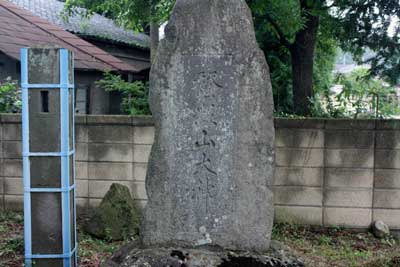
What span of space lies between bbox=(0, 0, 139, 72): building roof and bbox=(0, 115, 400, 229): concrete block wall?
3854 mm

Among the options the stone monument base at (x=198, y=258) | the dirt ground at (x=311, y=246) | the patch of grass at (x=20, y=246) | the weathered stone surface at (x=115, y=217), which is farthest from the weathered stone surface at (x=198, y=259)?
the weathered stone surface at (x=115, y=217)

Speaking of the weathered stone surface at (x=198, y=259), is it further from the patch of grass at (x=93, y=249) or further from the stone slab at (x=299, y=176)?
the stone slab at (x=299, y=176)

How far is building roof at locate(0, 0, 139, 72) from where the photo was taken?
31.6 ft

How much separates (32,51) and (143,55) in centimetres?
1165

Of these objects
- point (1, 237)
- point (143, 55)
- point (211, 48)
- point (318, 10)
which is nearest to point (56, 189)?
point (1, 237)

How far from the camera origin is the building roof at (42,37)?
962 cm

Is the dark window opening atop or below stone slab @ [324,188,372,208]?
atop

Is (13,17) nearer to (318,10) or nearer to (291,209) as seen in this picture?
(318,10)

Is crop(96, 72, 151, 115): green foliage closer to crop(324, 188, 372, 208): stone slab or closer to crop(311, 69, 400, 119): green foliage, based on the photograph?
crop(311, 69, 400, 119): green foliage

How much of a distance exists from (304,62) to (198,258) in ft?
16.9

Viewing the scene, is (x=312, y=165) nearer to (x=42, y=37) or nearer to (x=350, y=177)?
(x=350, y=177)

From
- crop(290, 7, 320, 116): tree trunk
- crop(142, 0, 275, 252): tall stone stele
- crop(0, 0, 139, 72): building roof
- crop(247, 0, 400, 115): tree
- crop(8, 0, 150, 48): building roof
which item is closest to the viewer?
crop(142, 0, 275, 252): tall stone stele

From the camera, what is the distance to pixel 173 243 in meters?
3.85

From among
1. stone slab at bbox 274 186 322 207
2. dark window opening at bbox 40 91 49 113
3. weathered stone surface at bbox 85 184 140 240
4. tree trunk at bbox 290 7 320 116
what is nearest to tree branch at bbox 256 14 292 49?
tree trunk at bbox 290 7 320 116
